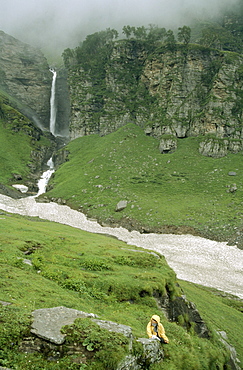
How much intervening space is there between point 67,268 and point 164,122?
94.5m

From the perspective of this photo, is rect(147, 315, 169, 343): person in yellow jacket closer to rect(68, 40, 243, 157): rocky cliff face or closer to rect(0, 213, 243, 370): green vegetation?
rect(0, 213, 243, 370): green vegetation

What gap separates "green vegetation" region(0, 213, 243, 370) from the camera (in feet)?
30.7

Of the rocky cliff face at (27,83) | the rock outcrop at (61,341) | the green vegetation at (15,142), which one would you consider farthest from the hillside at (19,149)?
the rock outcrop at (61,341)

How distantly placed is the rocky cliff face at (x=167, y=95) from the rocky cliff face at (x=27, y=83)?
128 feet

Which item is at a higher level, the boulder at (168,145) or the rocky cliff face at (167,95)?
the rocky cliff face at (167,95)

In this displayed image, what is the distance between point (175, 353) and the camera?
12.6 m

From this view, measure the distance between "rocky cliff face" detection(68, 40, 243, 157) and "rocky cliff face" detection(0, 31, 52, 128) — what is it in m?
39.0

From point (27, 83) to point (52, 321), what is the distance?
202 metres

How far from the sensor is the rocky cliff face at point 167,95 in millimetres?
97500

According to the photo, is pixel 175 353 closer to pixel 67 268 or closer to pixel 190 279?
pixel 67 268

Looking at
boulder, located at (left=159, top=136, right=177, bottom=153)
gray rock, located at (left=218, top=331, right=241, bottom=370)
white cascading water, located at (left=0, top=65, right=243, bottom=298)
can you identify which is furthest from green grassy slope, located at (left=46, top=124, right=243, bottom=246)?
gray rock, located at (left=218, top=331, right=241, bottom=370)

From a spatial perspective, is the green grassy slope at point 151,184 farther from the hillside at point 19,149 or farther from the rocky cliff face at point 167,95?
the hillside at point 19,149

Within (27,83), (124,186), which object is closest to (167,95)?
(124,186)

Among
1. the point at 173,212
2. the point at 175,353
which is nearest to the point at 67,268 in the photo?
the point at 175,353
